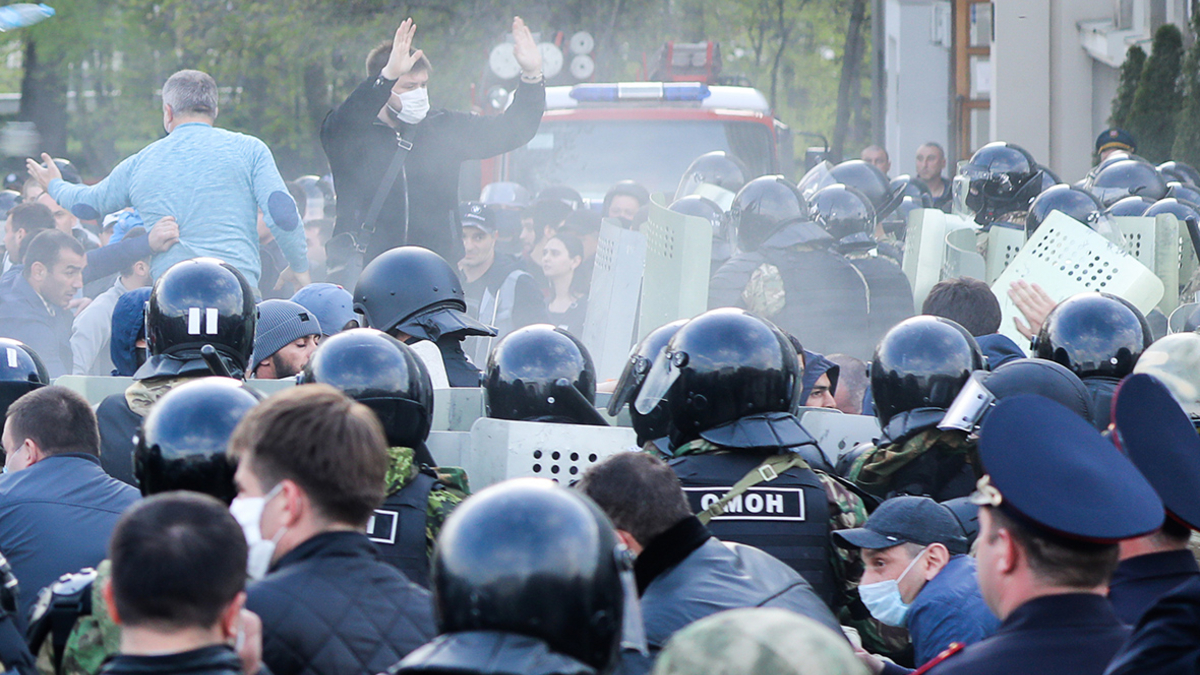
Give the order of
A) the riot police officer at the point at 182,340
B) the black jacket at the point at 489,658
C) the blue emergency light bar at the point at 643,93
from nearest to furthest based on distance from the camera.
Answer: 1. the black jacket at the point at 489,658
2. the riot police officer at the point at 182,340
3. the blue emergency light bar at the point at 643,93

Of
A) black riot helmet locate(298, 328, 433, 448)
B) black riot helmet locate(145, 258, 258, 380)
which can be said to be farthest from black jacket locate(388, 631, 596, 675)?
black riot helmet locate(145, 258, 258, 380)

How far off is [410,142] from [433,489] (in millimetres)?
4834

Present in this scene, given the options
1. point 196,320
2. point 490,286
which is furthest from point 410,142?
point 196,320

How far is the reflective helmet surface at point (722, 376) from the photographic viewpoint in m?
4.20

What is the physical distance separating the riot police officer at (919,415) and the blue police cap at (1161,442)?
5.21 ft

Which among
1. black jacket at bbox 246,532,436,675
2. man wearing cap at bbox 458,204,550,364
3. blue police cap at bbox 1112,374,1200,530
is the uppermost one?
blue police cap at bbox 1112,374,1200,530

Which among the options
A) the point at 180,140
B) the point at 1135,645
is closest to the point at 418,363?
the point at 1135,645

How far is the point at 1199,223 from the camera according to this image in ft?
29.8

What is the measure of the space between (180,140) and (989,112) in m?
18.9

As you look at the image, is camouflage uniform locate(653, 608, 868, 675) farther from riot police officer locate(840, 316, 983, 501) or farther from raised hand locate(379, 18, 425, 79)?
raised hand locate(379, 18, 425, 79)

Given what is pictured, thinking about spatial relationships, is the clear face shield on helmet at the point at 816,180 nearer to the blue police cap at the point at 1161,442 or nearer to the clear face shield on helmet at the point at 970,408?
the clear face shield on helmet at the point at 970,408

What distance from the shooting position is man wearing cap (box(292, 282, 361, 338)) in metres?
6.16

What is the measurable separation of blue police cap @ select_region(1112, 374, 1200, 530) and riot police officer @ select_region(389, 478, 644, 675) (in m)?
1.13

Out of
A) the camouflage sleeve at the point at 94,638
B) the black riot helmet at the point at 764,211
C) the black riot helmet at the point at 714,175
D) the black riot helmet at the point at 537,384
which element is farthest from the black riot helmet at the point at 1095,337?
the black riot helmet at the point at 714,175
